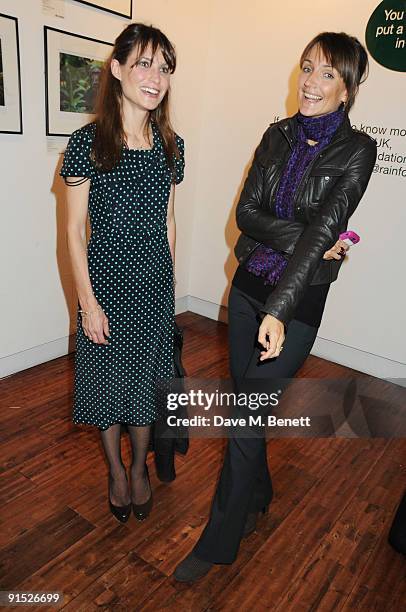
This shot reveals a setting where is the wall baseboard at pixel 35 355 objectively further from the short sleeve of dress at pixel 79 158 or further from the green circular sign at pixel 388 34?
the green circular sign at pixel 388 34

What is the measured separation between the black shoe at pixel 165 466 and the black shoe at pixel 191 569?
45 centimetres

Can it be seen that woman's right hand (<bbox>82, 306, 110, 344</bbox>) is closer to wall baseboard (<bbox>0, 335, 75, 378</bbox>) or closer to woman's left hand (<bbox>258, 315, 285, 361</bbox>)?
woman's left hand (<bbox>258, 315, 285, 361</bbox>)

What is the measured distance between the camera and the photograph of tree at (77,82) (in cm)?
276

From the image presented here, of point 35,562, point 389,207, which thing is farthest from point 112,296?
point 389,207

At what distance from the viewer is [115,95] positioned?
1.66 m

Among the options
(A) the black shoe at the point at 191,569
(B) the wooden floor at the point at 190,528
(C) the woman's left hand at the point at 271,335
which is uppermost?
(C) the woman's left hand at the point at 271,335

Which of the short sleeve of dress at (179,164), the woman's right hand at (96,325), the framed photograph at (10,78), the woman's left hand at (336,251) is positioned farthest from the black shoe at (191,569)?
the framed photograph at (10,78)

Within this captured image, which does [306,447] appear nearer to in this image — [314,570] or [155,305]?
[314,570]

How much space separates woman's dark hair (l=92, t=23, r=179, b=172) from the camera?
5.24ft

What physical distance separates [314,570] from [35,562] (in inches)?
41.6

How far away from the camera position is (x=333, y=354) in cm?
369

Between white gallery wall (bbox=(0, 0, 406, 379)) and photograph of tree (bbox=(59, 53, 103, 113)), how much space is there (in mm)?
139

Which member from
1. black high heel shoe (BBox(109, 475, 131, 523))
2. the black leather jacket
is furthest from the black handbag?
the black leather jacket

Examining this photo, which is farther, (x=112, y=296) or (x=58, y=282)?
(x=58, y=282)
